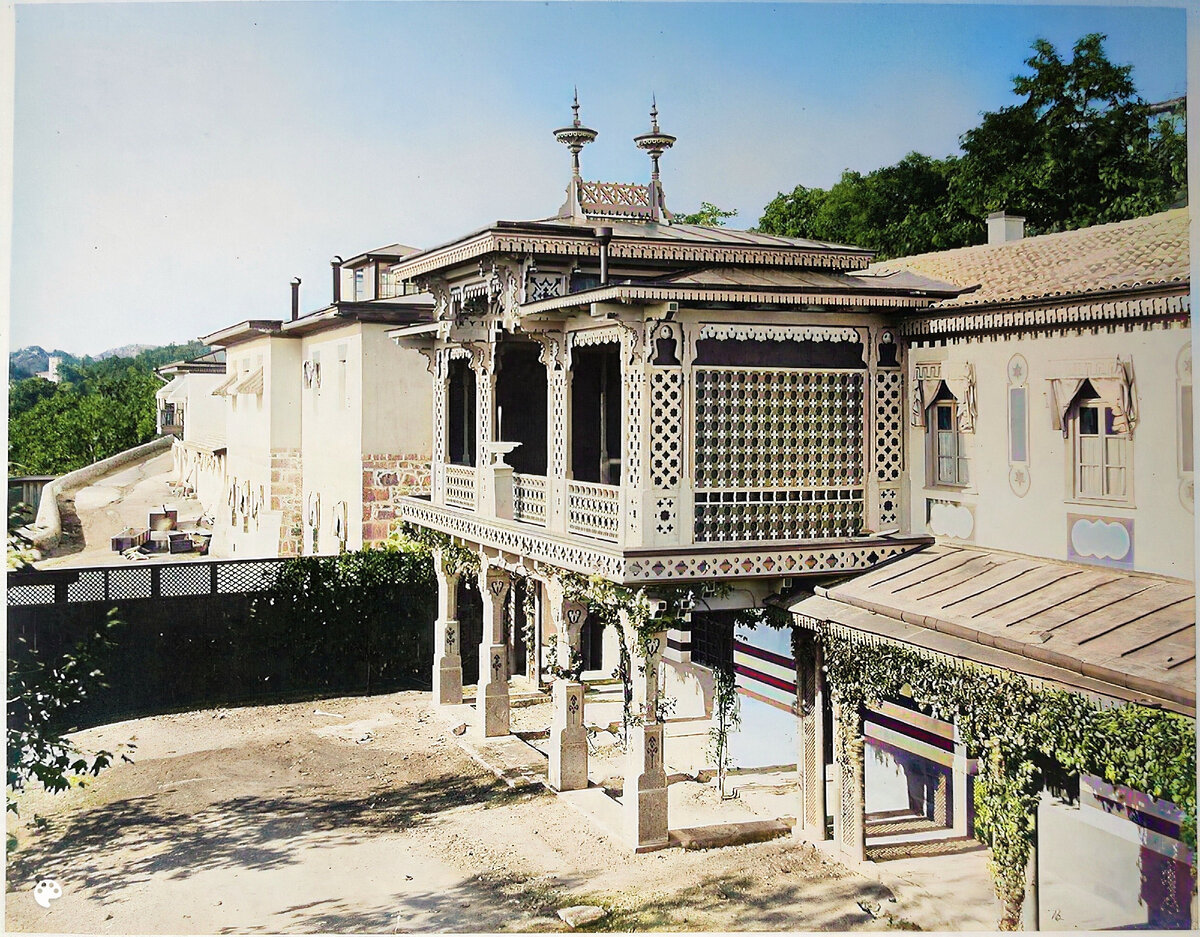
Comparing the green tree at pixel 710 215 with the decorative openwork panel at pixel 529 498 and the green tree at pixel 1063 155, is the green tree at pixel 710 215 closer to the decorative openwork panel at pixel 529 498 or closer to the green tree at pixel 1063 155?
the green tree at pixel 1063 155

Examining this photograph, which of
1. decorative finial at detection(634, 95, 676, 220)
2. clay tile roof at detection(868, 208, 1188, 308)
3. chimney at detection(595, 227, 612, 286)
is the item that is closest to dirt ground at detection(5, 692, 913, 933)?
clay tile roof at detection(868, 208, 1188, 308)

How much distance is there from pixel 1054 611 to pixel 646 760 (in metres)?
4.16

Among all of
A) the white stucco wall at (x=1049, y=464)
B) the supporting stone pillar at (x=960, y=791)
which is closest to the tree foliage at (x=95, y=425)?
the supporting stone pillar at (x=960, y=791)

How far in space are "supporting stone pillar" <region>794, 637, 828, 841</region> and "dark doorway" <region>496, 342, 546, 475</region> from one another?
542 centimetres

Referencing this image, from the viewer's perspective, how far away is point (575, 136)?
579 inches

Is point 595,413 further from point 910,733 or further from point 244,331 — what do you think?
point 244,331

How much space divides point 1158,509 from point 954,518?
2.34m

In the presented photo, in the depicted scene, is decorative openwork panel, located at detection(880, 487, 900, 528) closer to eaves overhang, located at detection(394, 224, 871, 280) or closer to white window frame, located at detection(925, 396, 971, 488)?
white window frame, located at detection(925, 396, 971, 488)

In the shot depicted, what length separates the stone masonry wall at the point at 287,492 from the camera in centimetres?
2375

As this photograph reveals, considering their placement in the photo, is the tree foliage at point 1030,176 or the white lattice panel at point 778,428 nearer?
the white lattice panel at point 778,428

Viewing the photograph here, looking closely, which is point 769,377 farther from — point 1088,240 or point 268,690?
point 268,690

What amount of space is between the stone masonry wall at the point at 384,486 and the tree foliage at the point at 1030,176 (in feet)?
25.5

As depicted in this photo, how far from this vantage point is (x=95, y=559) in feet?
98.0

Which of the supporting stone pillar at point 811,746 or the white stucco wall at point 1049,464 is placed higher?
the white stucco wall at point 1049,464
